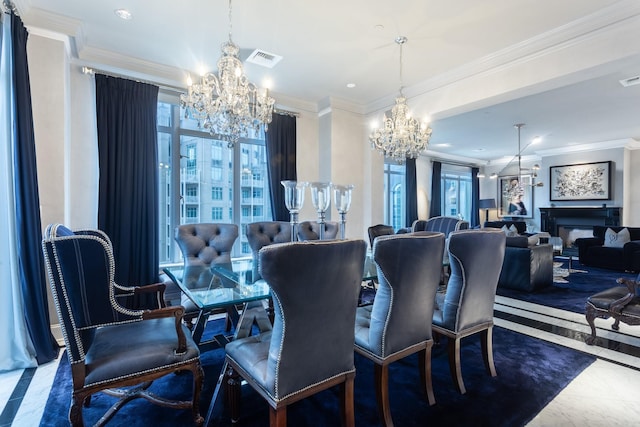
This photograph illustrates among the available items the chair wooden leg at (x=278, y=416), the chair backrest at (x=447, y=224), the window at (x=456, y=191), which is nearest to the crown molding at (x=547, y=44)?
the chair backrest at (x=447, y=224)

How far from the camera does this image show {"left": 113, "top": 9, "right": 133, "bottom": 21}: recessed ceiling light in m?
2.66

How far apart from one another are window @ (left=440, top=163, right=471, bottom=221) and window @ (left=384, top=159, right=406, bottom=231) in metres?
1.74

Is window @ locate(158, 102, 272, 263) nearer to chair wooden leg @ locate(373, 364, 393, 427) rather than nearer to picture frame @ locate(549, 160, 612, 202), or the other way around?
chair wooden leg @ locate(373, 364, 393, 427)

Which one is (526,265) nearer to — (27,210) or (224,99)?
(224,99)

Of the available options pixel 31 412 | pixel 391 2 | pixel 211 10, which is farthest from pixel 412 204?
pixel 31 412

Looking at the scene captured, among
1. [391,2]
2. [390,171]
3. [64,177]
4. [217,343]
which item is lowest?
[217,343]

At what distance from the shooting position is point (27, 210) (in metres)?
2.42

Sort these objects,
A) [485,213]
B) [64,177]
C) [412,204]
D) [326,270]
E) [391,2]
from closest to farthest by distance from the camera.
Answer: [326,270] → [391,2] → [64,177] → [412,204] → [485,213]

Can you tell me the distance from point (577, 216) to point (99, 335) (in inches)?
399

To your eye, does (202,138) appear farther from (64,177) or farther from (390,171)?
(390,171)

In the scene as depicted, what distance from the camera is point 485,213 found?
1073cm

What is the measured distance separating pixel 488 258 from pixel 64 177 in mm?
3514

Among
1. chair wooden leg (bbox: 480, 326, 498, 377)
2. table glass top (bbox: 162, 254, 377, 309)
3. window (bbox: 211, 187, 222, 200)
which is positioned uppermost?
window (bbox: 211, 187, 222, 200)

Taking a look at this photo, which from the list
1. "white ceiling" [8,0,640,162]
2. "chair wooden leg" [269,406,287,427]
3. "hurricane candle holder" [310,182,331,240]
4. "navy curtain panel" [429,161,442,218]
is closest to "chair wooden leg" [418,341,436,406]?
"chair wooden leg" [269,406,287,427]
